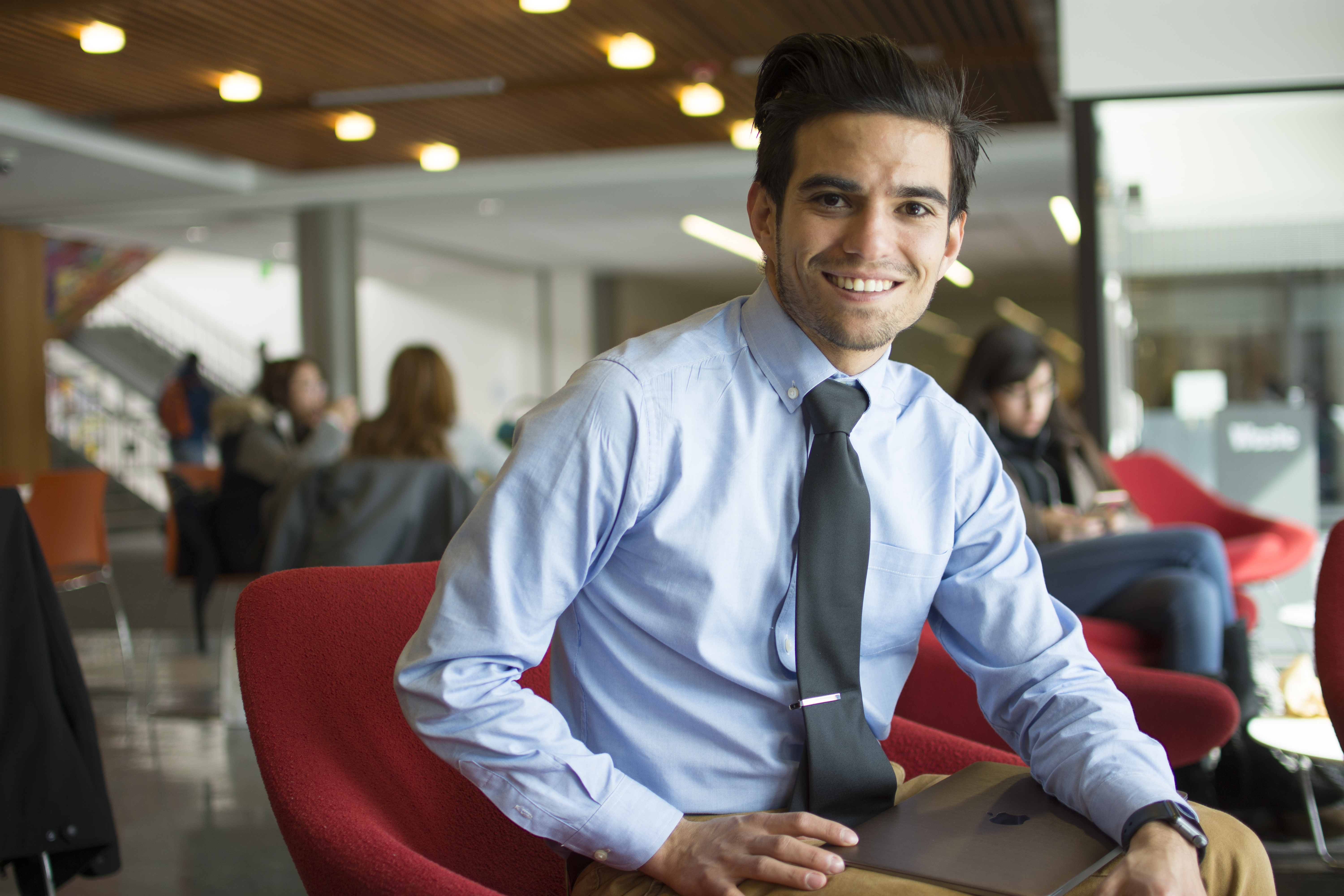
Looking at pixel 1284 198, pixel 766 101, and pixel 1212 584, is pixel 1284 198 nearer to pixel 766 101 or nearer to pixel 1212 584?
pixel 1212 584

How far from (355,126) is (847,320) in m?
7.36

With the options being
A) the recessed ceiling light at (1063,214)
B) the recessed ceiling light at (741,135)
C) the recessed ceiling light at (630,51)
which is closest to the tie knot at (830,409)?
the recessed ceiling light at (630,51)

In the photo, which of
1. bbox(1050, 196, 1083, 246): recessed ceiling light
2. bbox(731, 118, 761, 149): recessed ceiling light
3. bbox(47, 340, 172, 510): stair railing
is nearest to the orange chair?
bbox(731, 118, 761, 149): recessed ceiling light

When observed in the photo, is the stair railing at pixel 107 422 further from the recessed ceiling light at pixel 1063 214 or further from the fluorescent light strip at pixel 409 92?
the recessed ceiling light at pixel 1063 214

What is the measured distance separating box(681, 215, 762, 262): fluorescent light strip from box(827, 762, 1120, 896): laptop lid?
977 cm

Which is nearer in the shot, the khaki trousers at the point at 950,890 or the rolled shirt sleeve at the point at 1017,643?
the khaki trousers at the point at 950,890

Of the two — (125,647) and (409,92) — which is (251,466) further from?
(409,92)

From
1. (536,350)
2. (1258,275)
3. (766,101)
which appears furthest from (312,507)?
(536,350)

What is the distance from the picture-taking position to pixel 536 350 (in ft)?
50.5

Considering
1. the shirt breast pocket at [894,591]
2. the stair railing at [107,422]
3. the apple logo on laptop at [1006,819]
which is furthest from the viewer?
the stair railing at [107,422]

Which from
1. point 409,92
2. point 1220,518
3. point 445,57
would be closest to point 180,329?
point 409,92

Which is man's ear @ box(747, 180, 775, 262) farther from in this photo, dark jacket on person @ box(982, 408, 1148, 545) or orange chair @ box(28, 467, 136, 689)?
orange chair @ box(28, 467, 136, 689)

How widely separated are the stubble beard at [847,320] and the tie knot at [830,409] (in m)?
0.05

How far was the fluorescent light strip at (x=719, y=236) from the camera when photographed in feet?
37.3
